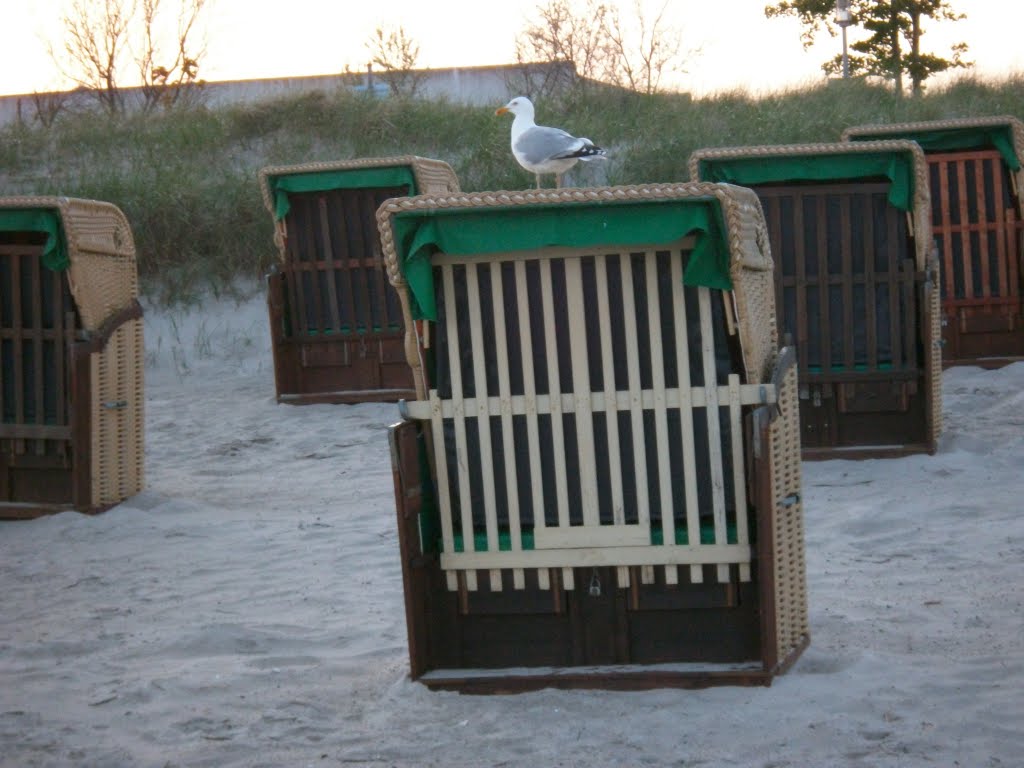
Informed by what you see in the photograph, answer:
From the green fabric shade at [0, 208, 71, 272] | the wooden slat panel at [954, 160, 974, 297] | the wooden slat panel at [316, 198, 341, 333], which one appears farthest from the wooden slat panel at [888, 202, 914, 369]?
the wooden slat panel at [316, 198, 341, 333]

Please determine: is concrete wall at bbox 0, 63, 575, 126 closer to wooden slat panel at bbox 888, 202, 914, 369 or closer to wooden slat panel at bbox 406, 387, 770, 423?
wooden slat panel at bbox 888, 202, 914, 369

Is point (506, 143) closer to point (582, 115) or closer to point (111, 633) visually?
point (582, 115)

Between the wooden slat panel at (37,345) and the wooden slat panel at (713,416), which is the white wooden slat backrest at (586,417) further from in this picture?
the wooden slat panel at (37,345)

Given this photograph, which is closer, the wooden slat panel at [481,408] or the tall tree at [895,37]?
the wooden slat panel at [481,408]

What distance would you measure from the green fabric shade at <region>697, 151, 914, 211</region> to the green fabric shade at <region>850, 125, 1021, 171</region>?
3.33m

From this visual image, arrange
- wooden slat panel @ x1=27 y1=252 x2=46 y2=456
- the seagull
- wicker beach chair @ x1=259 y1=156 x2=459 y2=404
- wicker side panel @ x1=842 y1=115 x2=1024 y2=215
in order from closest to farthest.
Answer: wooden slat panel @ x1=27 y1=252 x2=46 y2=456, the seagull, wicker side panel @ x1=842 y1=115 x2=1024 y2=215, wicker beach chair @ x1=259 y1=156 x2=459 y2=404

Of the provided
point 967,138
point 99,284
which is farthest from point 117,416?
point 967,138

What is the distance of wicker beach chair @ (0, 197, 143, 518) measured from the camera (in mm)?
7766

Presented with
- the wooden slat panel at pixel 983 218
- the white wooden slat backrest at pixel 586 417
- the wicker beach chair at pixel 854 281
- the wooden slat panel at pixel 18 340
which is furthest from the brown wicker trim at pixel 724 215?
the wooden slat panel at pixel 983 218

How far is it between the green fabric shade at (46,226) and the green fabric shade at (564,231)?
3739 mm

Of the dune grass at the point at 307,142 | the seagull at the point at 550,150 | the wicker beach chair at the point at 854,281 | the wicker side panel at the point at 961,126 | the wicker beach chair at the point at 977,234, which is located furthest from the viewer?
the dune grass at the point at 307,142

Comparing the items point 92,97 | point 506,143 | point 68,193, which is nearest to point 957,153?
point 506,143

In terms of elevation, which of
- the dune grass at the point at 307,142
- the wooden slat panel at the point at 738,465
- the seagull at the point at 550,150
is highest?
the dune grass at the point at 307,142

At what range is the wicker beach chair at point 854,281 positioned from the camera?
8383 millimetres
